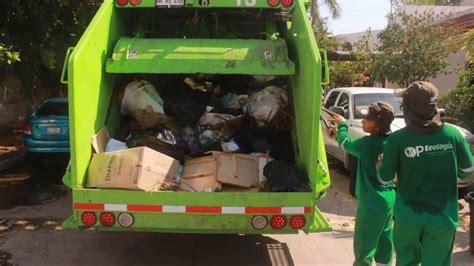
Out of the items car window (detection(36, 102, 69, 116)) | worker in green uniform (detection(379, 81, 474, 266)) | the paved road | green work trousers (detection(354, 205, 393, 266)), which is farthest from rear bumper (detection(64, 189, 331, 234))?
car window (detection(36, 102, 69, 116))

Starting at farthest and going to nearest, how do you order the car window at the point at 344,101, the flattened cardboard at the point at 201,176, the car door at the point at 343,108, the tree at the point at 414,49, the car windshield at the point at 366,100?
the tree at the point at 414,49, the car window at the point at 344,101, the car door at the point at 343,108, the car windshield at the point at 366,100, the flattened cardboard at the point at 201,176

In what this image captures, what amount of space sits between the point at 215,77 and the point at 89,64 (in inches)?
67.5

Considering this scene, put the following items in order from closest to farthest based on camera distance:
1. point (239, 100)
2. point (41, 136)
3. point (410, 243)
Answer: point (410, 243) < point (239, 100) < point (41, 136)

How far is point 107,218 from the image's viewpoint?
13.6ft

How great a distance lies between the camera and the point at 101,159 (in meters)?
4.32

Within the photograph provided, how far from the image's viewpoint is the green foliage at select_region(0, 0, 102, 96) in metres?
8.11

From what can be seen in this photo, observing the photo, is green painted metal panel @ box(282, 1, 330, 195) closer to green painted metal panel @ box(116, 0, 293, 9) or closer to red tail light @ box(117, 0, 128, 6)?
green painted metal panel @ box(116, 0, 293, 9)

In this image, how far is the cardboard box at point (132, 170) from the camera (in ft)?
13.6

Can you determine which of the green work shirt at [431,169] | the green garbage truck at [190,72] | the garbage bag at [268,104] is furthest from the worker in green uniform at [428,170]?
the garbage bag at [268,104]

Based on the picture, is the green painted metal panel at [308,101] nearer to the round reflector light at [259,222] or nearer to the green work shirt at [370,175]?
the green work shirt at [370,175]

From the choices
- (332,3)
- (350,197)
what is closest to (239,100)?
(350,197)

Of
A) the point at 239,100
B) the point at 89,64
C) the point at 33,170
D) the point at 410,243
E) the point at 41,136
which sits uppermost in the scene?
the point at 89,64

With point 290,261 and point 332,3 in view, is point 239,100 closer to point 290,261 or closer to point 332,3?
point 290,261

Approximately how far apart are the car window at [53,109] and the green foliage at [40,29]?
1.00 metres
